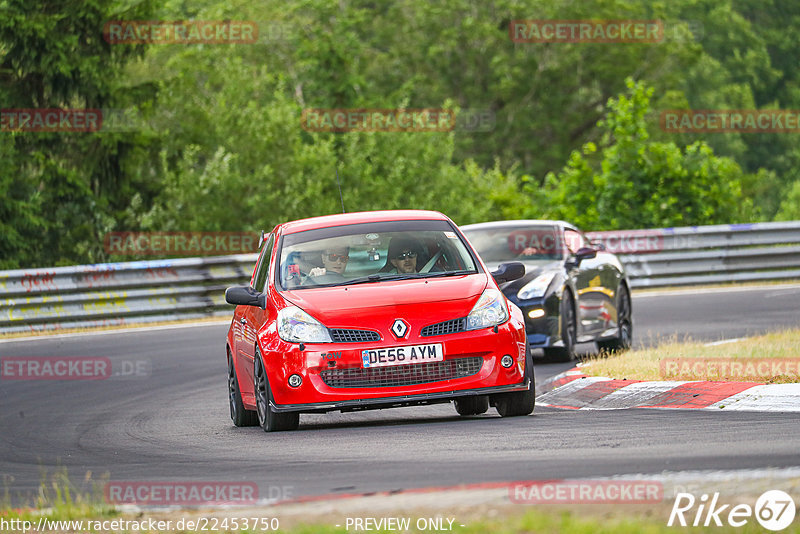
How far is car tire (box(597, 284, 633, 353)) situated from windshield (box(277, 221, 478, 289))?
18.0 feet

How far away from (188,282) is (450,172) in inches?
939

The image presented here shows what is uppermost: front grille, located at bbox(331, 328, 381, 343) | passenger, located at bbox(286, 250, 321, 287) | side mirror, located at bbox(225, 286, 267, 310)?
passenger, located at bbox(286, 250, 321, 287)

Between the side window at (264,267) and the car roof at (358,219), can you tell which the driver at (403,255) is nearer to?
the car roof at (358,219)

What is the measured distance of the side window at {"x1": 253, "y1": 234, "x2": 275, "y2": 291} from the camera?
1148 cm

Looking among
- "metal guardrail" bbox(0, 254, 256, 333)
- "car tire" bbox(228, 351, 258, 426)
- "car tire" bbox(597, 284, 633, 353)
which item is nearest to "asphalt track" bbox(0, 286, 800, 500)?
"car tire" bbox(228, 351, 258, 426)

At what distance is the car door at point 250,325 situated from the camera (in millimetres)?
10898

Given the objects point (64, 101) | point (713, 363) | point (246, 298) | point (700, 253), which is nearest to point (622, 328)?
point (713, 363)

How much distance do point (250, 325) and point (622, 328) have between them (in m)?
6.57

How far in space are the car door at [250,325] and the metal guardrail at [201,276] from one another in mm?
10701

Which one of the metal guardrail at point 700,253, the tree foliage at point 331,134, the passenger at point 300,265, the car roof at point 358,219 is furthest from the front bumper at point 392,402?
the tree foliage at point 331,134

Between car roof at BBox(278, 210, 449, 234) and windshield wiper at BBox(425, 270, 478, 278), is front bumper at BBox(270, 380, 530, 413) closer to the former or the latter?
windshield wiper at BBox(425, 270, 478, 278)

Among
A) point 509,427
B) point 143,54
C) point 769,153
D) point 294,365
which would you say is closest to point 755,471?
point 509,427

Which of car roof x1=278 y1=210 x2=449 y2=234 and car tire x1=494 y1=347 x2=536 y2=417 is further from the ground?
car roof x1=278 y1=210 x2=449 y2=234

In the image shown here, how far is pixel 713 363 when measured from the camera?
12078mm
